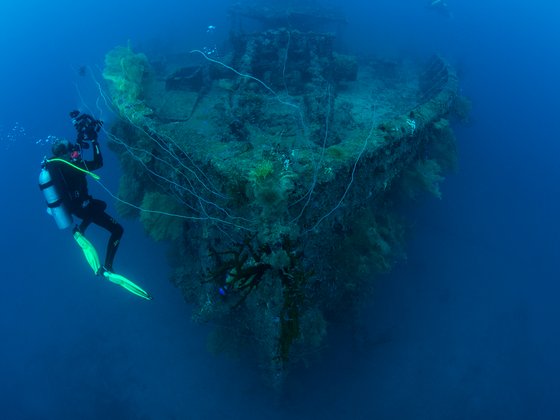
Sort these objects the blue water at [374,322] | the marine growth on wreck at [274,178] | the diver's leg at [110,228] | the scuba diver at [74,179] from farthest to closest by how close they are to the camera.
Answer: the blue water at [374,322], the diver's leg at [110,228], the scuba diver at [74,179], the marine growth on wreck at [274,178]

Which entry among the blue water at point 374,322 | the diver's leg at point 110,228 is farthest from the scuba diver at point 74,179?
the blue water at point 374,322

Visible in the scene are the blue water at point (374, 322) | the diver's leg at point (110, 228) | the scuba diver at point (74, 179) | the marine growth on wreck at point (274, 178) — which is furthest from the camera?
the blue water at point (374, 322)

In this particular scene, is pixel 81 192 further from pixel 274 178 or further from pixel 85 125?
pixel 274 178

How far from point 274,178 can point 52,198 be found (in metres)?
3.61

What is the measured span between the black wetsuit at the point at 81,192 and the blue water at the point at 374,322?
15.8 ft

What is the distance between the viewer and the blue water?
8.68 meters

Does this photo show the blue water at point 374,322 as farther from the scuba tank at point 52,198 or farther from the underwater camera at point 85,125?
the underwater camera at point 85,125

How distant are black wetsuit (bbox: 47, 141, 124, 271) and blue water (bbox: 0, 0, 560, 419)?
4.83 meters

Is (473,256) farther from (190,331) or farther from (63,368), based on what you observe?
(63,368)

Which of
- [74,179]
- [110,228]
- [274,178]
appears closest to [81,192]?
[74,179]

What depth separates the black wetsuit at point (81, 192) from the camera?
5.19 m

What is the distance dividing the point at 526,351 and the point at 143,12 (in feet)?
126

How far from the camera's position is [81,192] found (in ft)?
18.1

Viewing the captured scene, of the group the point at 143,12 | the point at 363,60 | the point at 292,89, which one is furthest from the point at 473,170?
the point at 143,12
